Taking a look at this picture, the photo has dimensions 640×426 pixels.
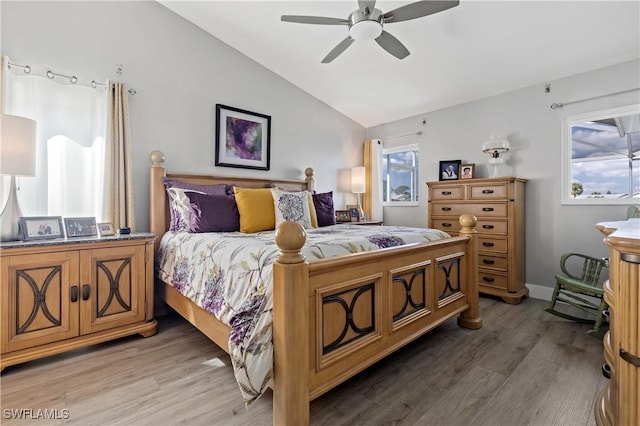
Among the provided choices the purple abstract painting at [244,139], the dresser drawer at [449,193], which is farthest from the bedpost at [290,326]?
the dresser drawer at [449,193]

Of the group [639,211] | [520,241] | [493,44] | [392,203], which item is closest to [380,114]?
[392,203]

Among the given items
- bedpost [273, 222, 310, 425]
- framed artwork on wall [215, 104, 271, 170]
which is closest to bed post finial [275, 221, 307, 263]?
bedpost [273, 222, 310, 425]

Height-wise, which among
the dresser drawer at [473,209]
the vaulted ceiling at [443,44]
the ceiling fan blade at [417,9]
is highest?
the vaulted ceiling at [443,44]

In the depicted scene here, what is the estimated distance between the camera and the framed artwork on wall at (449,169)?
389 centimetres

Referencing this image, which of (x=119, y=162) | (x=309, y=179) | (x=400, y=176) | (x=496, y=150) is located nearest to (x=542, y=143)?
(x=496, y=150)

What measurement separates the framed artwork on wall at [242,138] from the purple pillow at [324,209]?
84 centimetres

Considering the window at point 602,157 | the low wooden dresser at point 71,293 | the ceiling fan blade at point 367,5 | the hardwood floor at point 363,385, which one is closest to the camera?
the hardwood floor at point 363,385

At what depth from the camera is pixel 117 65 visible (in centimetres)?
269

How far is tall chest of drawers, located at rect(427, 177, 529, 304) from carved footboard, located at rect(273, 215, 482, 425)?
1.17 metres

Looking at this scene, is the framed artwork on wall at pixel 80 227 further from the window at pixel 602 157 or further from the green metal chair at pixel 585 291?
the window at pixel 602 157

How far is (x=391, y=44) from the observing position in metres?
2.34

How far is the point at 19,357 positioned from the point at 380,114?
452 centimetres

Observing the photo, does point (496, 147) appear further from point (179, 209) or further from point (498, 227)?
point (179, 209)

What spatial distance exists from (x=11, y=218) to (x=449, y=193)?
156 inches
